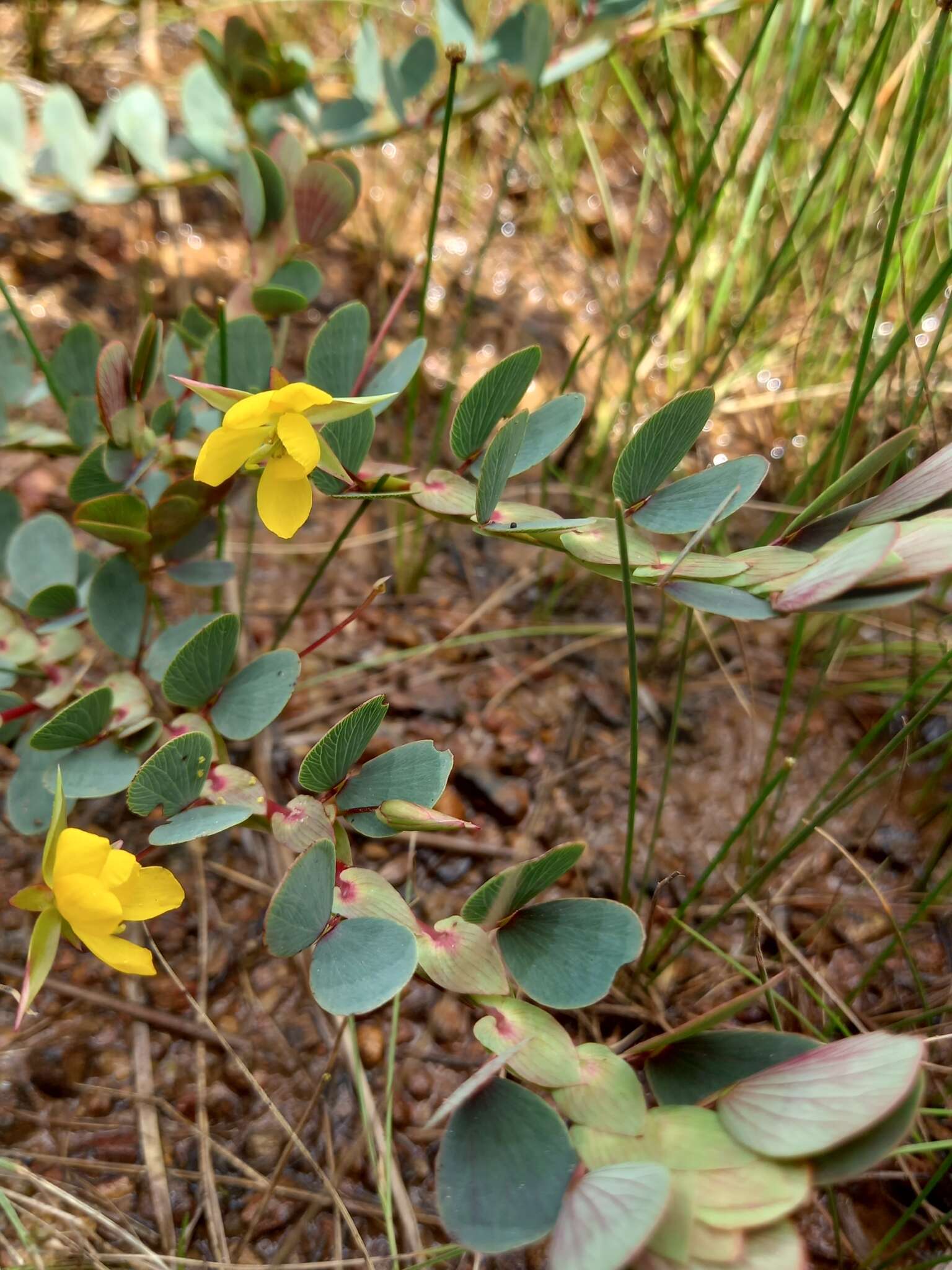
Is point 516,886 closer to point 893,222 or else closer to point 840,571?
point 840,571

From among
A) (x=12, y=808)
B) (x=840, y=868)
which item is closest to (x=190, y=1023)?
(x=12, y=808)

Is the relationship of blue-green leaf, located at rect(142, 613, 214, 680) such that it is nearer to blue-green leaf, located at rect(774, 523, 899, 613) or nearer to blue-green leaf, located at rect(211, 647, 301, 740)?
blue-green leaf, located at rect(211, 647, 301, 740)

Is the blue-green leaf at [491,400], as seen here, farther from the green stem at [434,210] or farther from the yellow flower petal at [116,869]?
the yellow flower petal at [116,869]

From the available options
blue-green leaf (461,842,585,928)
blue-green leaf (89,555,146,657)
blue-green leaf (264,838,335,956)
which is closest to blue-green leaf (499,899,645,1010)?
blue-green leaf (461,842,585,928)

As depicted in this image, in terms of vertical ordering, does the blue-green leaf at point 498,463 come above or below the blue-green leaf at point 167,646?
above

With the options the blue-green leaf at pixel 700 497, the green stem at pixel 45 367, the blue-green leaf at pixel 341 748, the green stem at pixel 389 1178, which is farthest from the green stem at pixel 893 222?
the green stem at pixel 45 367
